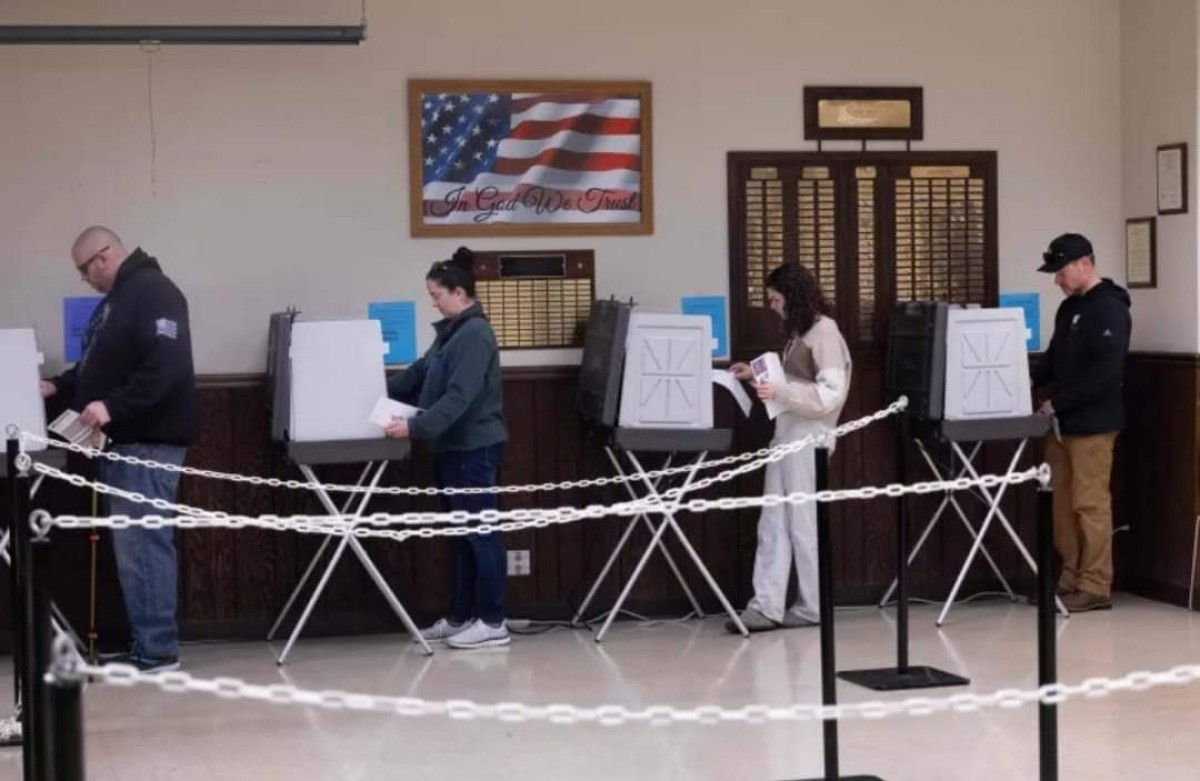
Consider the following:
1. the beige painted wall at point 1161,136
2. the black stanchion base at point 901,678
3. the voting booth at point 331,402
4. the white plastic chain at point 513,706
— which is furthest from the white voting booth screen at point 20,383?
the beige painted wall at point 1161,136

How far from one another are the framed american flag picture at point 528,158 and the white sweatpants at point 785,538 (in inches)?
42.5

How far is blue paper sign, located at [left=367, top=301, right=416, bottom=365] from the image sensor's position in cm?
755

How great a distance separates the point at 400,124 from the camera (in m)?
7.54

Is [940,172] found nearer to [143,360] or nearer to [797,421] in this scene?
[797,421]

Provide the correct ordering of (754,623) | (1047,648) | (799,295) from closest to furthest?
(1047,648), (799,295), (754,623)

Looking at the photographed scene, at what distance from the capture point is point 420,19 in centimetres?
753

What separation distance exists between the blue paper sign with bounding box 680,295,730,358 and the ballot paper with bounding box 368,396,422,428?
4.49 ft

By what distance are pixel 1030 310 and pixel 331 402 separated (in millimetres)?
3029

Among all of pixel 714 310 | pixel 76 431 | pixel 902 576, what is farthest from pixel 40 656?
pixel 714 310

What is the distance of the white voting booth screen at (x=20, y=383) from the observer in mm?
6730

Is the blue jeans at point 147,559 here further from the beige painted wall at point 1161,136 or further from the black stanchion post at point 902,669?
the beige painted wall at point 1161,136

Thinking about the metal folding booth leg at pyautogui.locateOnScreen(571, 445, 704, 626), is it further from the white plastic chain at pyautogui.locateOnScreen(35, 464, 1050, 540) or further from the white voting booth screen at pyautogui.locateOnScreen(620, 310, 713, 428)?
the white plastic chain at pyautogui.locateOnScreen(35, 464, 1050, 540)

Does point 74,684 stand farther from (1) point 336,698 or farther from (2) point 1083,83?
(2) point 1083,83

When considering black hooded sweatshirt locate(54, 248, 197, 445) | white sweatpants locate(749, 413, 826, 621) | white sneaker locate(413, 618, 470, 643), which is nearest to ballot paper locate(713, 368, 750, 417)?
white sweatpants locate(749, 413, 826, 621)
